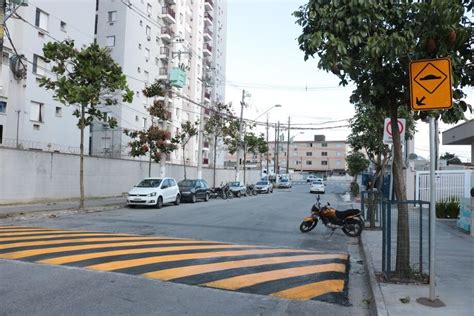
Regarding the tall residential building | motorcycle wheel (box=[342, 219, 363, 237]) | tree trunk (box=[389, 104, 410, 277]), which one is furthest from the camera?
the tall residential building

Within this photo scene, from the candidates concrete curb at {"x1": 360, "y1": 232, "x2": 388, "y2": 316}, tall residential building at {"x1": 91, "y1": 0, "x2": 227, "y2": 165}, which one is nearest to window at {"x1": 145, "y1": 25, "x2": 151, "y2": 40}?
tall residential building at {"x1": 91, "y1": 0, "x2": 227, "y2": 165}

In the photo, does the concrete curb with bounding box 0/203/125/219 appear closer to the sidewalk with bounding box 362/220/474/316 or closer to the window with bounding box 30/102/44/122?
the window with bounding box 30/102/44/122

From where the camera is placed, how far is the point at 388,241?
775 centimetres

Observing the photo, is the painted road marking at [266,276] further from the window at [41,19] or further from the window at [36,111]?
the window at [41,19]

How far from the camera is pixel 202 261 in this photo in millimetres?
8914

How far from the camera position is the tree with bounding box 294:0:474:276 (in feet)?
20.7

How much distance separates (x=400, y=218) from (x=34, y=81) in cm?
2935

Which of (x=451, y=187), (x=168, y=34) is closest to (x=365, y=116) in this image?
(x=451, y=187)

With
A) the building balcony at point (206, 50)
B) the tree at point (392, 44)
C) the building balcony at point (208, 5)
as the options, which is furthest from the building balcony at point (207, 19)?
the tree at point (392, 44)

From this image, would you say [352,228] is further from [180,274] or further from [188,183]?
[188,183]

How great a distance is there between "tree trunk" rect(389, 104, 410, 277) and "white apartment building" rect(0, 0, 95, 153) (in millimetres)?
25460

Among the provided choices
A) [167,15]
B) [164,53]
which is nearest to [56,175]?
[164,53]

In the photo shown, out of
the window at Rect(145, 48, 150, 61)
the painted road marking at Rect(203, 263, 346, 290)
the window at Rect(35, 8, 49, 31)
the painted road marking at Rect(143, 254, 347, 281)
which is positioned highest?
the window at Rect(145, 48, 150, 61)

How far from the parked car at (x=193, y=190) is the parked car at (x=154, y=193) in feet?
7.58
